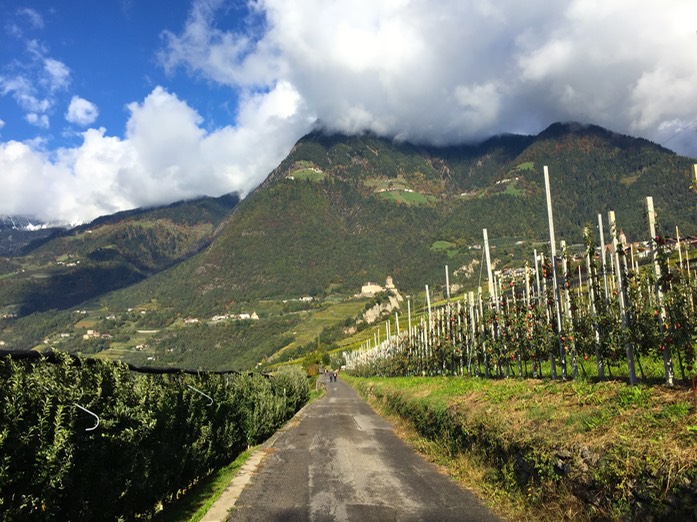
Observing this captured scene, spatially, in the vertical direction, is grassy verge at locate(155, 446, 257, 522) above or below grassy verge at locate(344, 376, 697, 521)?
below

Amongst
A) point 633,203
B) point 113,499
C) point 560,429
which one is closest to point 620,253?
point 560,429

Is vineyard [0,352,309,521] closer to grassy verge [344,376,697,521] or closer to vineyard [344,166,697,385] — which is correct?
grassy verge [344,376,697,521]

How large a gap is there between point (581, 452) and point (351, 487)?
15.1ft

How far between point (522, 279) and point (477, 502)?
15464mm

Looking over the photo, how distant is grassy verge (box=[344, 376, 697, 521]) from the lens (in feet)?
17.6

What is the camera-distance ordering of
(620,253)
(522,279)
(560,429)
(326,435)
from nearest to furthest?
(560,429) → (620,253) → (326,435) → (522,279)

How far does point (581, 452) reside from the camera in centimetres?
669

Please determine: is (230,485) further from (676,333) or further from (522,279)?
(522,279)

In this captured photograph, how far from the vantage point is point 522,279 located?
22547 mm

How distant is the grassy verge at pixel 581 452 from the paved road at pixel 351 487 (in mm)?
611

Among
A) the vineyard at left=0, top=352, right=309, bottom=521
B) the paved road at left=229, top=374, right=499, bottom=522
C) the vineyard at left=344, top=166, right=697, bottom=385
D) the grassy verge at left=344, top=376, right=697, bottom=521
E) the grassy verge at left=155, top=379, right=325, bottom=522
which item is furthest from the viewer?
the vineyard at left=344, top=166, right=697, bottom=385

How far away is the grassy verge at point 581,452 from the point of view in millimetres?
5367

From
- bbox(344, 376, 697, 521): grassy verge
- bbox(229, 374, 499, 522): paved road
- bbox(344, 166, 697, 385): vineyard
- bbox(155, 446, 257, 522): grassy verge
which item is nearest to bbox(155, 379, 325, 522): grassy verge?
bbox(155, 446, 257, 522): grassy verge

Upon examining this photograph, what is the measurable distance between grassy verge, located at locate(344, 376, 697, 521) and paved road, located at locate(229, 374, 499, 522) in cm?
61
